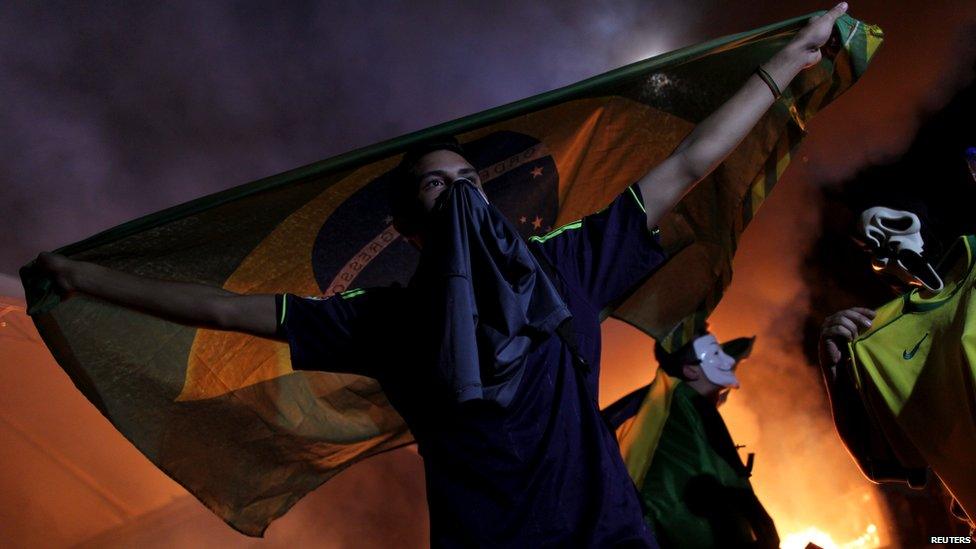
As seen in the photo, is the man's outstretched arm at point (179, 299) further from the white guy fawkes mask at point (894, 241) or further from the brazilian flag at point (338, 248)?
the white guy fawkes mask at point (894, 241)

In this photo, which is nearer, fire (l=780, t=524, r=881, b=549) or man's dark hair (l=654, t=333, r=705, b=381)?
man's dark hair (l=654, t=333, r=705, b=381)

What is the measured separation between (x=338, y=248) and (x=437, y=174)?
71cm

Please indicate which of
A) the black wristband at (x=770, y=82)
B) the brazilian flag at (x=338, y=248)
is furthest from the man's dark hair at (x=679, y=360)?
the black wristband at (x=770, y=82)

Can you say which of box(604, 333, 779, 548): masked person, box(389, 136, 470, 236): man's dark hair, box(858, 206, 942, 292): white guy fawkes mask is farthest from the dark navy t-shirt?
box(604, 333, 779, 548): masked person

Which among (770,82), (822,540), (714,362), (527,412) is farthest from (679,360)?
(822,540)

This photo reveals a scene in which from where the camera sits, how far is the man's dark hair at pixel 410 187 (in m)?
1.94

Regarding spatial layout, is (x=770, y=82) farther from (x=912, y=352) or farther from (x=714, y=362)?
(x=714, y=362)

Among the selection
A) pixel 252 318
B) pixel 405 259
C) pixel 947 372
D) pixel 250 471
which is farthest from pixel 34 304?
pixel 947 372

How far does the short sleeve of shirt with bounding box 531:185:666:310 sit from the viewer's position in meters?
1.79

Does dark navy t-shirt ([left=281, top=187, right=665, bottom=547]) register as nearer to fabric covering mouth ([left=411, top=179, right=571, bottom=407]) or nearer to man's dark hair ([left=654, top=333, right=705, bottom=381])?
fabric covering mouth ([left=411, top=179, right=571, bottom=407])

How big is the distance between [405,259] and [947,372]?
5.45 feet

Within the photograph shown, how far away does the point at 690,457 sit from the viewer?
3789mm

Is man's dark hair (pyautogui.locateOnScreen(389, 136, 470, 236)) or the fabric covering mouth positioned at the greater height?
man's dark hair (pyautogui.locateOnScreen(389, 136, 470, 236))

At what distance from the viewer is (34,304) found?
1851 mm
